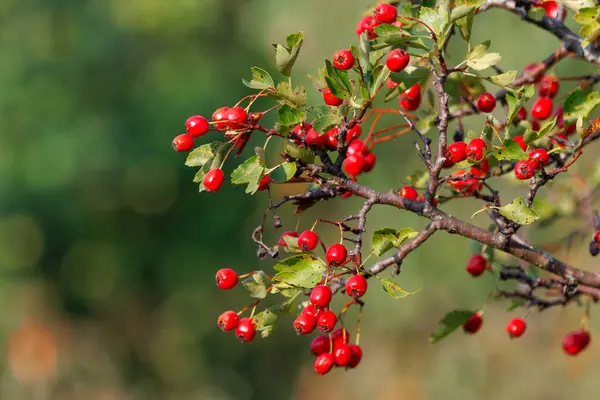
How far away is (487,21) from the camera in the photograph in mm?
10297

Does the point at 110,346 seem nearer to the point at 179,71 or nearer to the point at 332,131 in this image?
the point at 179,71

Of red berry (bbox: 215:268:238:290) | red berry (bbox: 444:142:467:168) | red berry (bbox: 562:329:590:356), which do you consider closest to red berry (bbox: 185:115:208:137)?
red berry (bbox: 215:268:238:290)

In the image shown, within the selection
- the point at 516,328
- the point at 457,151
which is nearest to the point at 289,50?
the point at 457,151

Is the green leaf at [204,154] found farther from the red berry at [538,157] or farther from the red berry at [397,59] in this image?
the red berry at [538,157]

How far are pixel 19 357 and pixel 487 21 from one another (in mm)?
8139

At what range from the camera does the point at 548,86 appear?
2049 millimetres

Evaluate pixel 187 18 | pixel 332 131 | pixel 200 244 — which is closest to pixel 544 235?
pixel 200 244

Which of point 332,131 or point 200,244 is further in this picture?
point 200,244

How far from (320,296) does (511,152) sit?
0.48m

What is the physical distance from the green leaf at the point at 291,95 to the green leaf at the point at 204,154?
0.53 feet

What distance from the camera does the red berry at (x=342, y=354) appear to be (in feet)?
5.51

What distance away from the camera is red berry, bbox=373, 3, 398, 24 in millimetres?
1599

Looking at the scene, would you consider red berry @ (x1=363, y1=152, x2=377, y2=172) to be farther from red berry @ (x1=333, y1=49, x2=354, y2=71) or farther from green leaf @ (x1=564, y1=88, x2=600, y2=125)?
green leaf @ (x1=564, y1=88, x2=600, y2=125)

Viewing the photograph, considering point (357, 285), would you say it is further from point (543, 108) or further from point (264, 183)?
point (543, 108)
